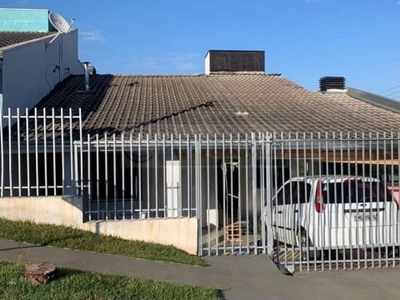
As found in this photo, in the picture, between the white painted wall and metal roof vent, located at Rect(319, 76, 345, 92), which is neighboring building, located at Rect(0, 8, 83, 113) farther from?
metal roof vent, located at Rect(319, 76, 345, 92)

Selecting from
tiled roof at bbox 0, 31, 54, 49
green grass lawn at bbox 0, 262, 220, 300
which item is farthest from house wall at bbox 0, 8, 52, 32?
green grass lawn at bbox 0, 262, 220, 300

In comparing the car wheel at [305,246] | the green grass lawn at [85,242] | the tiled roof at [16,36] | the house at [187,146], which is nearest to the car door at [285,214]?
the car wheel at [305,246]

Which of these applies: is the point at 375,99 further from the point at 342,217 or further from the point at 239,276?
the point at 239,276

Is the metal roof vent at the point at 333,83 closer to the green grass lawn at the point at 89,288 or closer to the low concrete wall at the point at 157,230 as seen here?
the low concrete wall at the point at 157,230

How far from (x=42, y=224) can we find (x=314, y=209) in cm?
466

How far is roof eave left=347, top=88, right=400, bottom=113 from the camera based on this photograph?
14.2 meters

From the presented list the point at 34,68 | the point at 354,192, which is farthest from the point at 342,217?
the point at 34,68

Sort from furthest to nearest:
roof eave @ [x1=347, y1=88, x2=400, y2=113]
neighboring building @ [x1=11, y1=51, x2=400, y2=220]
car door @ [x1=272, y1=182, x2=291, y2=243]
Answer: roof eave @ [x1=347, y1=88, x2=400, y2=113], neighboring building @ [x1=11, y1=51, x2=400, y2=220], car door @ [x1=272, y1=182, x2=291, y2=243]

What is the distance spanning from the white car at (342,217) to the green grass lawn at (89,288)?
2.76 metres

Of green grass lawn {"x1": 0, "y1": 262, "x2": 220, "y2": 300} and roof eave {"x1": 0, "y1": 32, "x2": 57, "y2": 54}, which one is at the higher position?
roof eave {"x1": 0, "y1": 32, "x2": 57, "y2": 54}

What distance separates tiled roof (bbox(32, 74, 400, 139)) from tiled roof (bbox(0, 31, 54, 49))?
1.80m

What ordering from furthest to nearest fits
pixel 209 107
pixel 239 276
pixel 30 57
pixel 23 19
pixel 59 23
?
pixel 23 19
pixel 209 107
pixel 59 23
pixel 30 57
pixel 239 276

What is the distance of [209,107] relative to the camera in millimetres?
14242

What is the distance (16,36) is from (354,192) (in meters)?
11.0
